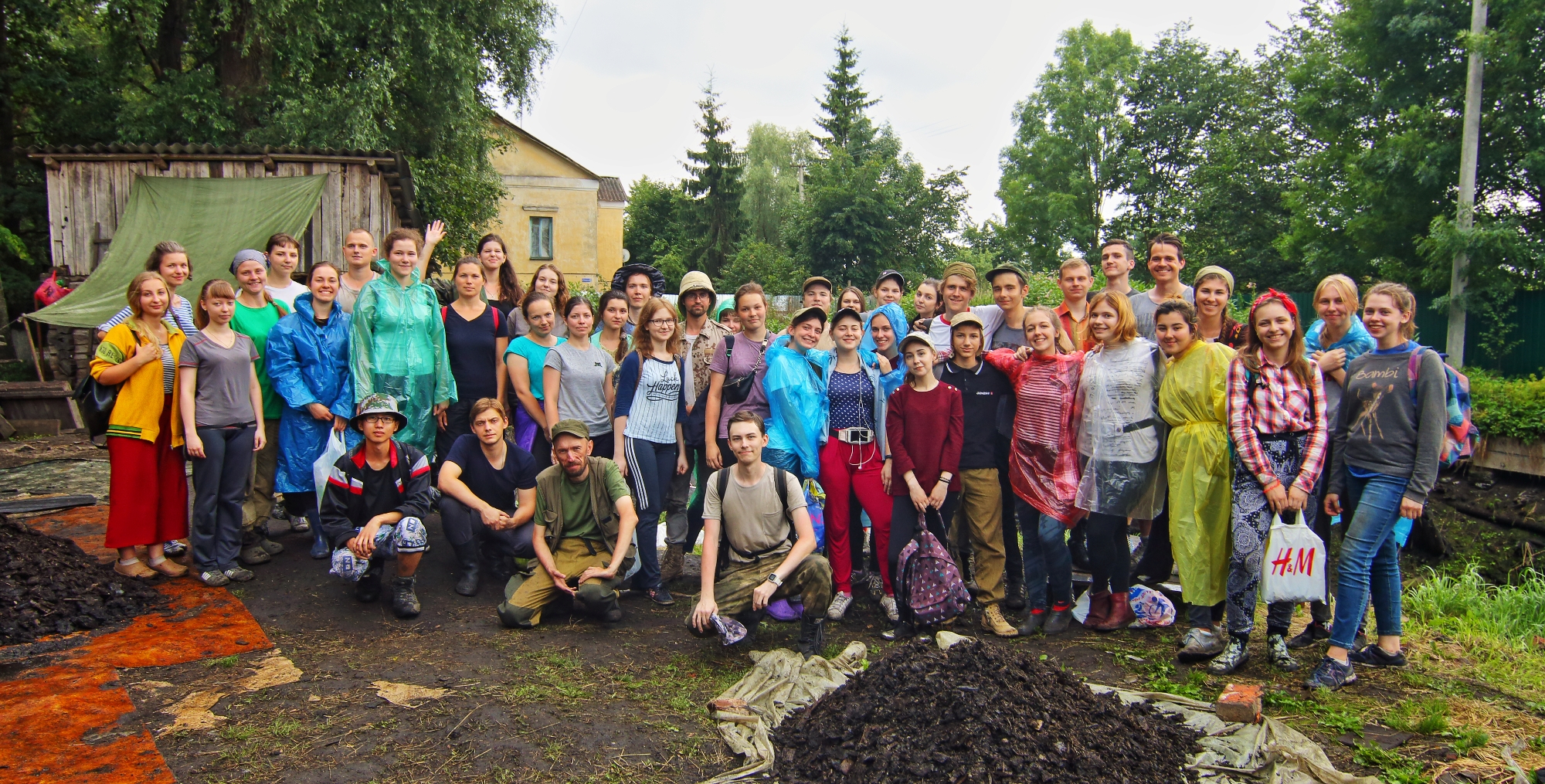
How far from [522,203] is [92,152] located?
20.8 metres

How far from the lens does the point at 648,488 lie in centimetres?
533

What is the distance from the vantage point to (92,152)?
1134 centimetres

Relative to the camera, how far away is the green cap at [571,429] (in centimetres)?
493

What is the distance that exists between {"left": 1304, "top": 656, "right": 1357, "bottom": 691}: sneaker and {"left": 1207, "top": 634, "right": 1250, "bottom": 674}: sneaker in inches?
11.1

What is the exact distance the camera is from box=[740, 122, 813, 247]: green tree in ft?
133

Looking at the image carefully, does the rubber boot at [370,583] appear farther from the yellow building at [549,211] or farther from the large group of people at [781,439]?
the yellow building at [549,211]

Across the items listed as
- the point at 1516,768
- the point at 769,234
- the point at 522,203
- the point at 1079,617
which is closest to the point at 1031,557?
the point at 1079,617

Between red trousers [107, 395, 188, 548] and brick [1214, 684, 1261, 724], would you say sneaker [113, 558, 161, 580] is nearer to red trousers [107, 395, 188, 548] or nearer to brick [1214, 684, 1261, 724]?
red trousers [107, 395, 188, 548]

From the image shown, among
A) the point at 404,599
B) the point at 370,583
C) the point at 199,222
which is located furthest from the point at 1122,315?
the point at 199,222

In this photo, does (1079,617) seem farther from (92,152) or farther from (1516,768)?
(92,152)

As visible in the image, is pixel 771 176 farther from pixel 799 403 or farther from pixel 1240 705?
pixel 1240 705

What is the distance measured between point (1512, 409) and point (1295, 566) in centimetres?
881

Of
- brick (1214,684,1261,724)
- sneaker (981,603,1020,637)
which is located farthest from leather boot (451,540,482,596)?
brick (1214,684,1261,724)

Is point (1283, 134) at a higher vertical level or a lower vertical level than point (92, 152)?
higher
